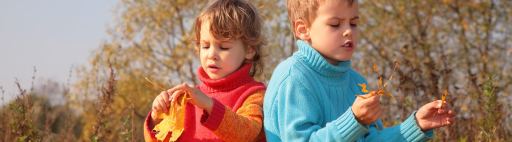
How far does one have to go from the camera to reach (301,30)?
371 centimetres

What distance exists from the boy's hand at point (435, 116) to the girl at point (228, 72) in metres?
0.95

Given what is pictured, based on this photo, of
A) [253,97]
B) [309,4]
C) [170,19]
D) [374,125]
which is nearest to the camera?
[309,4]

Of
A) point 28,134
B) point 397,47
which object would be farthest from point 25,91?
point 397,47

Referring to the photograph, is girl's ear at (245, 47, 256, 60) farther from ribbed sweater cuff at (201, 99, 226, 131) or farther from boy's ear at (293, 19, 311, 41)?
boy's ear at (293, 19, 311, 41)

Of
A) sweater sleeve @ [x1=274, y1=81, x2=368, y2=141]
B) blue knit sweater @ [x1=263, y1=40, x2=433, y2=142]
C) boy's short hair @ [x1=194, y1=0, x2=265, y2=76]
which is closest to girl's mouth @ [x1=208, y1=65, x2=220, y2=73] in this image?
boy's short hair @ [x1=194, y1=0, x2=265, y2=76]

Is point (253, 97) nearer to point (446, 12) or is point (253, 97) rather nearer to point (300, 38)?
point (300, 38)

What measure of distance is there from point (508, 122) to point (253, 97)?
3.47m

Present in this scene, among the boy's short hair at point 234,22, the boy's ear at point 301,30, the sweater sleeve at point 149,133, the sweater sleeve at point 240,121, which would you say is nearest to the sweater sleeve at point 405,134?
the boy's ear at point 301,30

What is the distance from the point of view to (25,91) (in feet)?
20.4

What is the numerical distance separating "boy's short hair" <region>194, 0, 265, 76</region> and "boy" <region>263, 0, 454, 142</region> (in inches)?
24.7

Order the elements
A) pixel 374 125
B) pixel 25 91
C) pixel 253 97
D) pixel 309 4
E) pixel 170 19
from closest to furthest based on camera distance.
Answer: pixel 309 4, pixel 374 125, pixel 253 97, pixel 25 91, pixel 170 19

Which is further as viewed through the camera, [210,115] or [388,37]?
[388,37]

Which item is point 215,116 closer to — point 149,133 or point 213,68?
point 213,68

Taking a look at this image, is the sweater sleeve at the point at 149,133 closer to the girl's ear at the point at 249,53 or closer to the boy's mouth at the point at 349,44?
the girl's ear at the point at 249,53
